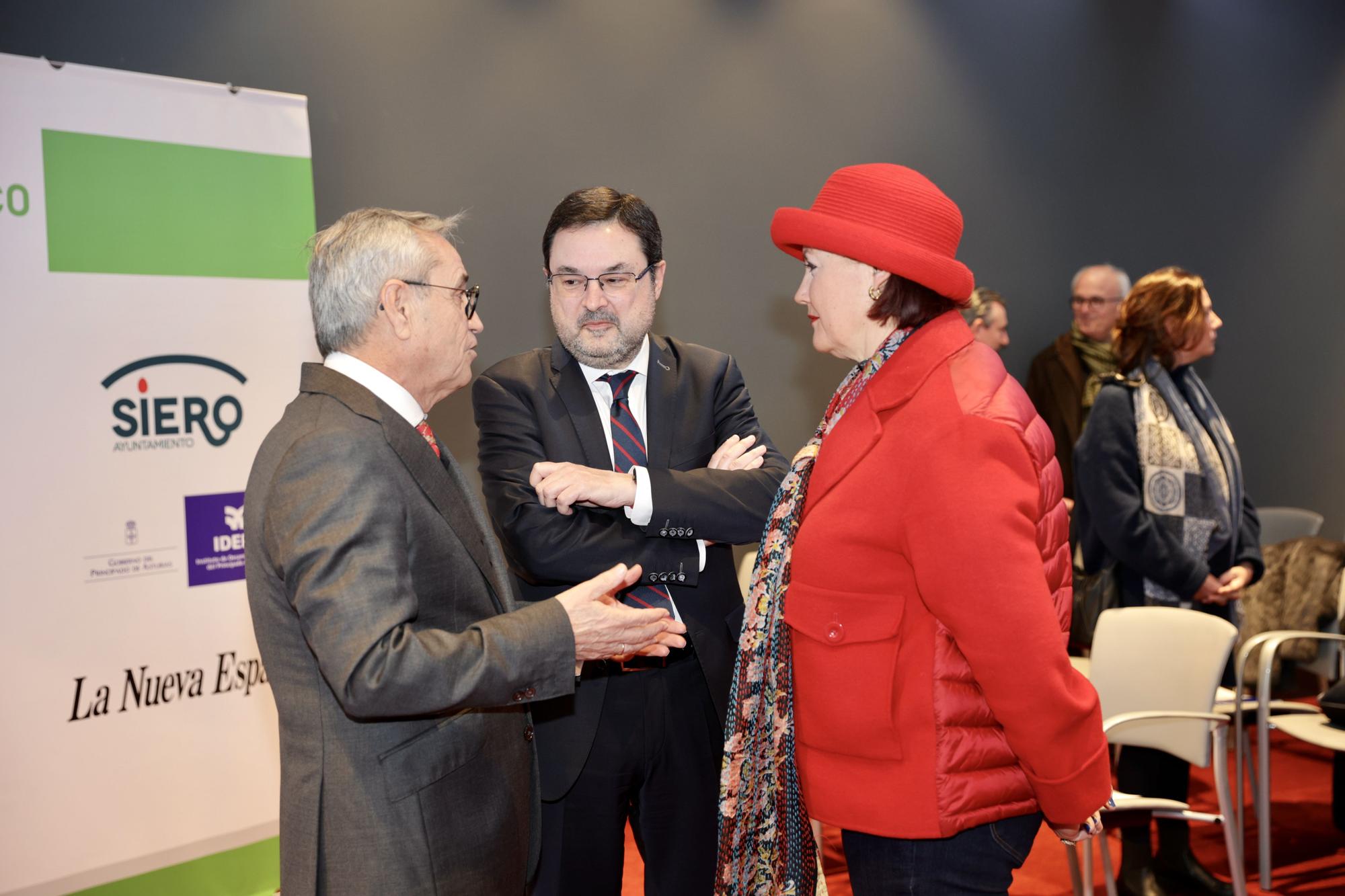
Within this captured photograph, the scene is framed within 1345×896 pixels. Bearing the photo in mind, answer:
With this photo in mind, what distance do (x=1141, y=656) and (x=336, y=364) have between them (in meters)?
2.63

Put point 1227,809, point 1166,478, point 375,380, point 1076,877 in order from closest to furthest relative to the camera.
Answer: point 375,380 < point 1076,877 < point 1227,809 < point 1166,478

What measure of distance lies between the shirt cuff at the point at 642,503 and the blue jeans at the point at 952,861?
28.7 inches

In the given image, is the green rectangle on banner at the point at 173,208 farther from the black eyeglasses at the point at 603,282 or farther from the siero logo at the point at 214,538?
the black eyeglasses at the point at 603,282

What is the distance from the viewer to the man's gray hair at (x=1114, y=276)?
5500mm

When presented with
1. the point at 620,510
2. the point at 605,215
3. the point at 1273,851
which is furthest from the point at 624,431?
the point at 1273,851

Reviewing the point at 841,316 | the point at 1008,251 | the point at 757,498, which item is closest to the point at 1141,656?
the point at 757,498

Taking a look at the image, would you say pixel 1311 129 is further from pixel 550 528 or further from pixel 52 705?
pixel 52 705

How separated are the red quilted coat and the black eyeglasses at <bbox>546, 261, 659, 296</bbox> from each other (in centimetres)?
67

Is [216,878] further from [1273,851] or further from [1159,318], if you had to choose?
[1273,851]

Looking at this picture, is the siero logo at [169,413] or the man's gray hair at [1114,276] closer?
the siero logo at [169,413]

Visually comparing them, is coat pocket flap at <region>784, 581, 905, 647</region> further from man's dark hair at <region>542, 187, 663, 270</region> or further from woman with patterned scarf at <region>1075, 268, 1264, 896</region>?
woman with patterned scarf at <region>1075, 268, 1264, 896</region>

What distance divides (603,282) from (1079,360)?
4.03m

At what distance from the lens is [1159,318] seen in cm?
364

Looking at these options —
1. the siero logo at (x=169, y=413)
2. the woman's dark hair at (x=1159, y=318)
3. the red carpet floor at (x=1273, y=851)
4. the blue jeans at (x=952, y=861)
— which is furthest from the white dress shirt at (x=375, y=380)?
the woman's dark hair at (x=1159, y=318)
